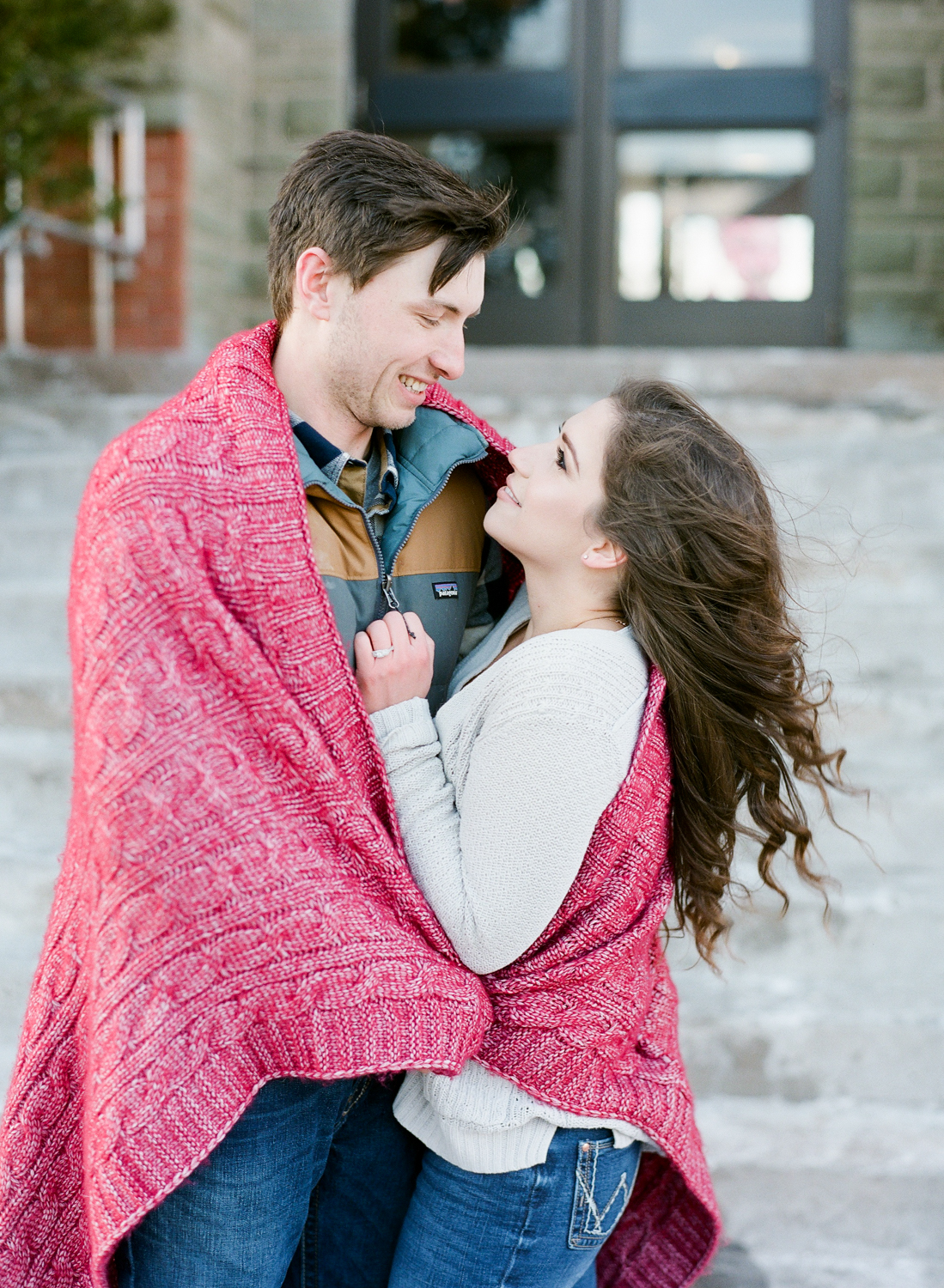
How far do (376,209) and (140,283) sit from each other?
3.78 metres

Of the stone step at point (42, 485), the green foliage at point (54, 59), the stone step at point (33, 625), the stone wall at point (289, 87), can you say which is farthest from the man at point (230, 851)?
the stone wall at point (289, 87)

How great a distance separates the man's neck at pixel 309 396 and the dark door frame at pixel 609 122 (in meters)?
4.18

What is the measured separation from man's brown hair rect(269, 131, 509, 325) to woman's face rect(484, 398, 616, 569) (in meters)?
0.25

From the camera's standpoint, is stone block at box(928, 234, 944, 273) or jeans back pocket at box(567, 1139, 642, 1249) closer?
jeans back pocket at box(567, 1139, 642, 1249)

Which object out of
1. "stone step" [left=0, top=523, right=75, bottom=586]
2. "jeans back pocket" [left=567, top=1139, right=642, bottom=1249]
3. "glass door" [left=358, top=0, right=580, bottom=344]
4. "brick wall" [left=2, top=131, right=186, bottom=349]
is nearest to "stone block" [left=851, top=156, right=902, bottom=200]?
"glass door" [left=358, top=0, right=580, bottom=344]

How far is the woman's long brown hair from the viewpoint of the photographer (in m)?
1.38

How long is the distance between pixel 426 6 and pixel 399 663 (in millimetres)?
4985

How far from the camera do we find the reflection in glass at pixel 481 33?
535 cm

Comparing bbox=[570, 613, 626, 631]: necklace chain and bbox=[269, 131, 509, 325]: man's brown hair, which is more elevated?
bbox=[269, 131, 509, 325]: man's brown hair

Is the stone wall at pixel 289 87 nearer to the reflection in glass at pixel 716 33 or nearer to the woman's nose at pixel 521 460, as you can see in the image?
the reflection in glass at pixel 716 33

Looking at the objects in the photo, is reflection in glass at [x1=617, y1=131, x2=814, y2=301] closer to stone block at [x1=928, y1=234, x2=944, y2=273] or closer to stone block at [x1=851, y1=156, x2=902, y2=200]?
stone block at [x1=851, y1=156, x2=902, y2=200]

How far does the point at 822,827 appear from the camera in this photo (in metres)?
2.65

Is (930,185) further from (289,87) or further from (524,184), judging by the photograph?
(289,87)

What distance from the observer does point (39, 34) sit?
4.09 metres
